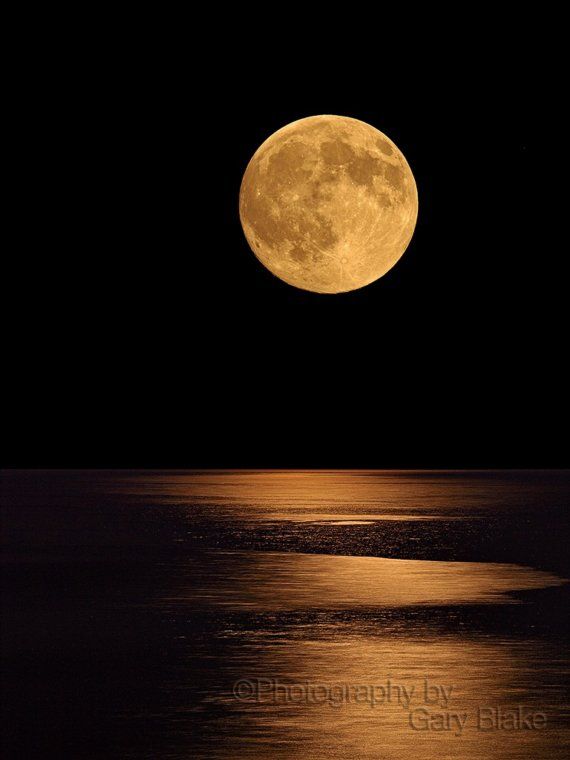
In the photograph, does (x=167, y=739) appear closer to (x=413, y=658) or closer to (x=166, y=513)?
(x=413, y=658)

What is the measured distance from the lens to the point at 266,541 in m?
26.1

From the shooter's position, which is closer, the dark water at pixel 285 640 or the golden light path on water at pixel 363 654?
the golden light path on water at pixel 363 654

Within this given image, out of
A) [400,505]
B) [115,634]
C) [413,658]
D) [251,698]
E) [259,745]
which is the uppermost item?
[400,505]

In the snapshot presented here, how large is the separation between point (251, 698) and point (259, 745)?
1.56 metres

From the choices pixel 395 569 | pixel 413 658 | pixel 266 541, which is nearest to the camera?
pixel 413 658

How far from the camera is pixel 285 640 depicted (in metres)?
14.1

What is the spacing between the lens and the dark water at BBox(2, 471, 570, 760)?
1007 cm

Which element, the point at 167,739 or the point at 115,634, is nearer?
the point at 167,739

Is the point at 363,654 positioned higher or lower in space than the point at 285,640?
lower

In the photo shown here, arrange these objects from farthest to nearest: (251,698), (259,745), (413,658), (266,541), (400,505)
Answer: (400,505) → (266,541) → (413,658) → (251,698) → (259,745)

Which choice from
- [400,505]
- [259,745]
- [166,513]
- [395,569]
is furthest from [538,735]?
[400,505]

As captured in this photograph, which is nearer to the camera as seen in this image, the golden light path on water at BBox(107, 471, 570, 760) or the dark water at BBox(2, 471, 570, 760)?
the golden light path on water at BBox(107, 471, 570, 760)

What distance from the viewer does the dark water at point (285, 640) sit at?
10070 mm

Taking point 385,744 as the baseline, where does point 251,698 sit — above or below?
above
